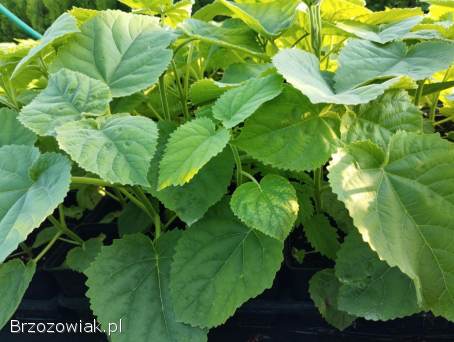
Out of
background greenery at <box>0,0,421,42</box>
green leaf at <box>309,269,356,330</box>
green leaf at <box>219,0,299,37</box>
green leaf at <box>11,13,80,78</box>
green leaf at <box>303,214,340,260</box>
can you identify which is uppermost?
green leaf at <box>11,13,80,78</box>

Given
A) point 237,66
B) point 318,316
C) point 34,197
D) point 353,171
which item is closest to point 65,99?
point 34,197

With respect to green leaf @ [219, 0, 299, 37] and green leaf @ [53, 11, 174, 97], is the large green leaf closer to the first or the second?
green leaf @ [53, 11, 174, 97]

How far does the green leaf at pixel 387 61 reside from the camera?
836 mm

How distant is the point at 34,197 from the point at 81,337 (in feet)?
1.71

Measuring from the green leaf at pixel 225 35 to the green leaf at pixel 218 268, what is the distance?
0.34 metres

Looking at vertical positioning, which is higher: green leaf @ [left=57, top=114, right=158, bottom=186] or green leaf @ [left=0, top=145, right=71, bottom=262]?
green leaf @ [left=57, top=114, right=158, bottom=186]

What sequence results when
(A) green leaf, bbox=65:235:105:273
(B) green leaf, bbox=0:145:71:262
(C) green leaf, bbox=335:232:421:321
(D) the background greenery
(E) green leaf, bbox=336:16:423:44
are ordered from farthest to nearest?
(D) the background greenery
(A) green leaf, bbox=65:235:105:273
(E) green leaf, bbox=336:16:423:44
(C) green leaf, bbox=335:232:421:321
(B) green leaf, bbox=0:145:71:262

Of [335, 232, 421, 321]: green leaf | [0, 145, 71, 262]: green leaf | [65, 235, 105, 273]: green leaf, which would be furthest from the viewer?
[65, 235, 105, 273]: green leaf

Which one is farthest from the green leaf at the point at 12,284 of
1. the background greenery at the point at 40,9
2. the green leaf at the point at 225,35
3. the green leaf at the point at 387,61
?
the background greenery at the point at 40,9

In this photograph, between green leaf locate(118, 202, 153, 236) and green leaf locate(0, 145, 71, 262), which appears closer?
green leaf locate(0, 145, 71, 262)

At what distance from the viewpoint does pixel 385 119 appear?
875 millimetres

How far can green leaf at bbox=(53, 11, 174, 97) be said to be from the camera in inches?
37.6

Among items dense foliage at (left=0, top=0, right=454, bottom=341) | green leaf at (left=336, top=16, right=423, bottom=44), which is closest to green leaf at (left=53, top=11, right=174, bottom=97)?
dense foliage at (left=0, top=0, right=454, bottom=341)

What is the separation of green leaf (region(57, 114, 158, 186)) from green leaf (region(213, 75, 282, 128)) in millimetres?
123
